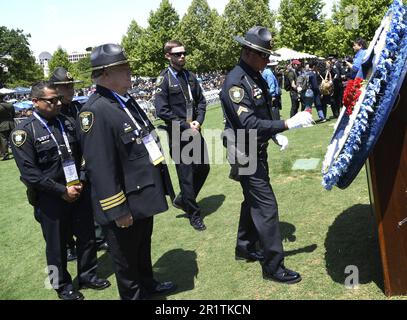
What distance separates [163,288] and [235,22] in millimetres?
58416

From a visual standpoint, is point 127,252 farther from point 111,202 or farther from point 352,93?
point 352,93

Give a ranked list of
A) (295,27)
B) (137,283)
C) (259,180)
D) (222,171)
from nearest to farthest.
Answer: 1. (137,283)
2. (259,180)
3. (222,171)
4. (295,27)

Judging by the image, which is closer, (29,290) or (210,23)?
(29,290)

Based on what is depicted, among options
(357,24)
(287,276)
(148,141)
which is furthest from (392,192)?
(357,24)

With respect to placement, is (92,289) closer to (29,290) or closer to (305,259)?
(29,290)

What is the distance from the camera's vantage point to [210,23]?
59.6 m

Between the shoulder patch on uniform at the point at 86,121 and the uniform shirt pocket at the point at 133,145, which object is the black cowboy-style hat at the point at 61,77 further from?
the uniform shirt pocket at the point at 133,145

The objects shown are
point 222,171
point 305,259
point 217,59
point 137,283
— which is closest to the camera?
point 137,283

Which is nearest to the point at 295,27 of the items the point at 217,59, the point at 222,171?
the point at 217,59

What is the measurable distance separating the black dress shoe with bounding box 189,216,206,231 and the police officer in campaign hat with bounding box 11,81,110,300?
1.78m

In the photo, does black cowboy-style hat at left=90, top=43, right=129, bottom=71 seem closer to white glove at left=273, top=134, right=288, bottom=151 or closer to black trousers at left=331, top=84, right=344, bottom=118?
white glove at left=273, top=134, right=288, bottom=151

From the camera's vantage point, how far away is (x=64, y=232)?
13.8 feet

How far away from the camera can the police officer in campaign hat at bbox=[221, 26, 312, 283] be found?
12.2ft

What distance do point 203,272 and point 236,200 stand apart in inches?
90.4
